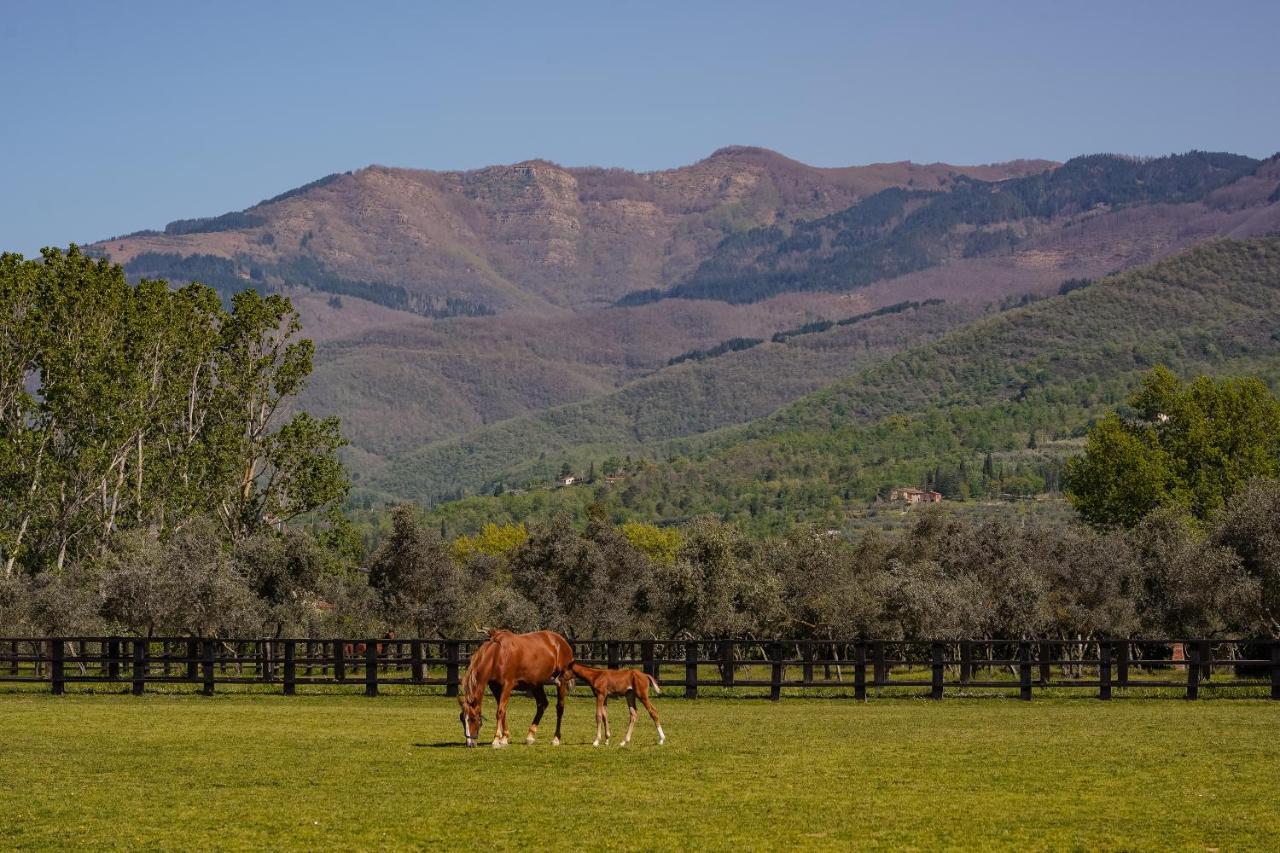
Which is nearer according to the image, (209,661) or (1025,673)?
(1025,673)

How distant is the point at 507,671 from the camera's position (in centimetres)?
2375

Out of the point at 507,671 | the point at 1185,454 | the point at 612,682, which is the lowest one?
the point at 612,682

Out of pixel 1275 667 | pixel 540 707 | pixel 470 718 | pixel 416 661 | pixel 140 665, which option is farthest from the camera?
pixel 140 665

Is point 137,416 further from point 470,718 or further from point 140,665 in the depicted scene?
point 470,718

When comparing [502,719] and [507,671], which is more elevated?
[507,671]

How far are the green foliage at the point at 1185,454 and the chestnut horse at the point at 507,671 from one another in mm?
72559

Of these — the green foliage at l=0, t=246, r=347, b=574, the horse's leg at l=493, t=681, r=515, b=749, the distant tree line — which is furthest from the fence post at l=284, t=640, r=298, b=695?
the green foliage at l=0, t=246, r=347, b=574

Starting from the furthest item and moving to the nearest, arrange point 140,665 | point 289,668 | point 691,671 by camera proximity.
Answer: point 289,668, point 140,665, point 691,671

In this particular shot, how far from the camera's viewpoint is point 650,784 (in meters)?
Answer: 19.4

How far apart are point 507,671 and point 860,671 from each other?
47.6 ft

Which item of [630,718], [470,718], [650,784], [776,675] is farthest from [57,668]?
[650,784]

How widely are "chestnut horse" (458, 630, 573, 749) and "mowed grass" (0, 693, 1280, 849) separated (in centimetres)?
59

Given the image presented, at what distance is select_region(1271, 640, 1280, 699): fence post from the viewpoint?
3478 cm

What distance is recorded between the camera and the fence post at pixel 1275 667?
34781 mm
